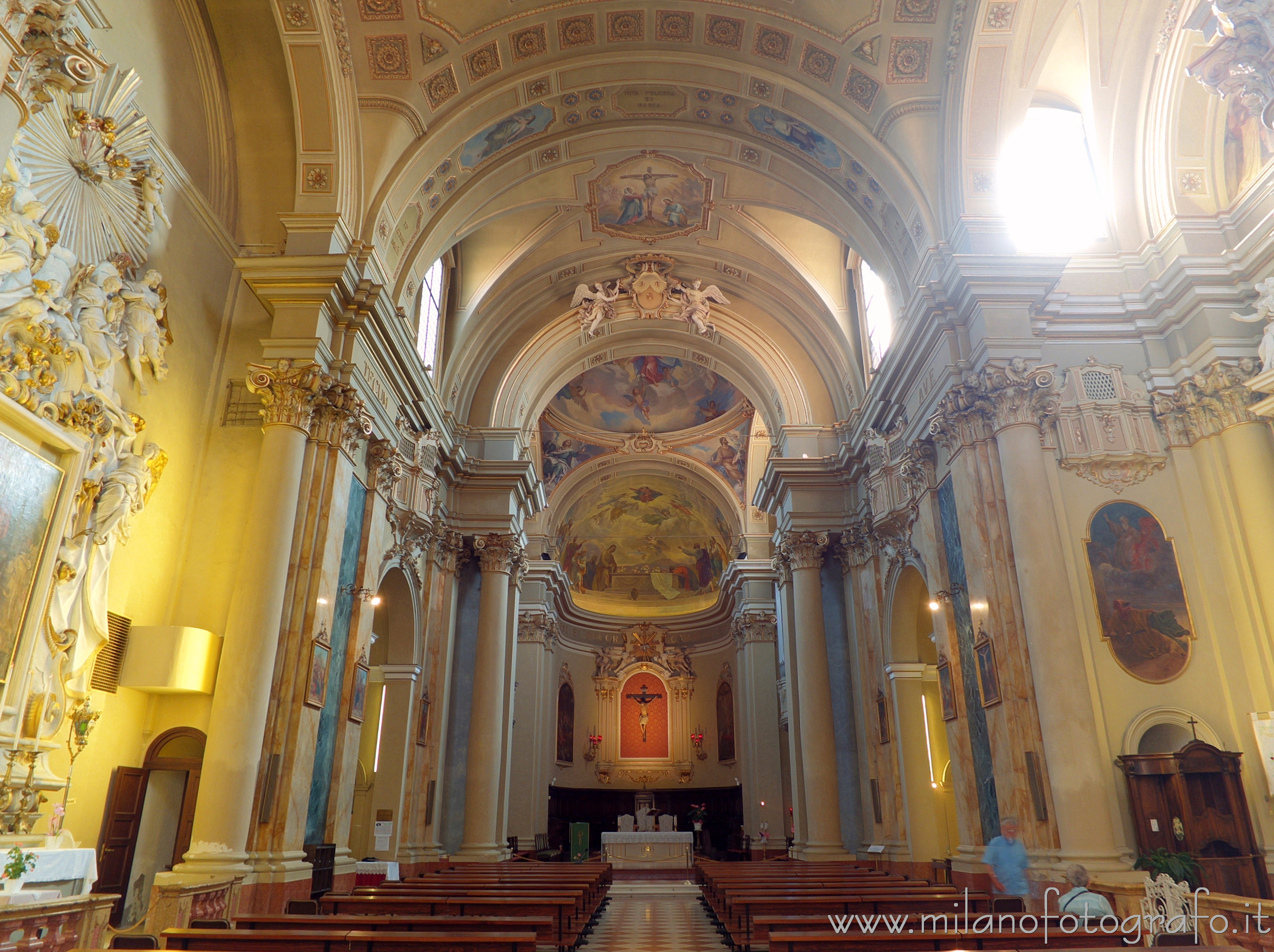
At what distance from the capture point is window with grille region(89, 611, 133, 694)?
8.59 meters

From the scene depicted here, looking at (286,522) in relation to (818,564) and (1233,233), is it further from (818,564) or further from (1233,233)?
(1233,233)

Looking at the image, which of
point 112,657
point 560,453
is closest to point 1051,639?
point 112,657

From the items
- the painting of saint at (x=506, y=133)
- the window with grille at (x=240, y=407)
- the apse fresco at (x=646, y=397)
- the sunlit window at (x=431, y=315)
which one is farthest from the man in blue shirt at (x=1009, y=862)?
the apse fresco at (x=646, y=397)

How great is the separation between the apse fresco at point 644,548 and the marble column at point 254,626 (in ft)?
64.5

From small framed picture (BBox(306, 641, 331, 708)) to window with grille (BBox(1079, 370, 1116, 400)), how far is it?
10278mm

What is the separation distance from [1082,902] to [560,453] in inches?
893

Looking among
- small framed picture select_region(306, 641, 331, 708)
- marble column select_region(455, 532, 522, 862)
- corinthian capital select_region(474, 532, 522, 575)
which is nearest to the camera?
small framed picture select_region(306, 641, 331, 708)

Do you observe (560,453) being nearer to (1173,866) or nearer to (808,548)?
(808,548)

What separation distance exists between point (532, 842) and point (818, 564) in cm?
1086

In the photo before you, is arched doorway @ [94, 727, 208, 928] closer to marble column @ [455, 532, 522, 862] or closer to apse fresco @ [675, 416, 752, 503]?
marble column @ [455, 532, 522, 862]

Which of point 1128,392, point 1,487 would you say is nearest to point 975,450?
point 1128,392

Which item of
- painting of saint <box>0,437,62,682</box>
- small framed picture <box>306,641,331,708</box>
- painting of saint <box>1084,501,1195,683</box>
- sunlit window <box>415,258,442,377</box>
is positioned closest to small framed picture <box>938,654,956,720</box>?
painting of saint <box>1084,501,1195,683</box>

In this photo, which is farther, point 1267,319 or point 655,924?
point 655,924

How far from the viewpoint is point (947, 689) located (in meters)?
12.2
